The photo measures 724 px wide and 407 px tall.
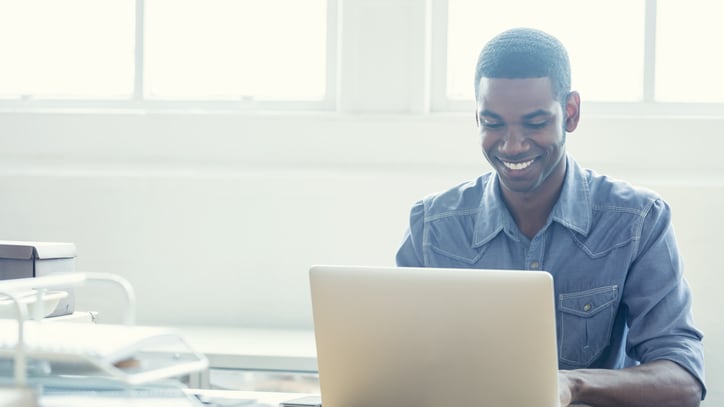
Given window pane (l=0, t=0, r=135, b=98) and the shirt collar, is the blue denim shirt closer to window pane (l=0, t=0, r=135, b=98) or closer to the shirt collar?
the shirt collar

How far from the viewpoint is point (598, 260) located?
5.71ft

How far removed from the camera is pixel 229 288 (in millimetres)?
2885

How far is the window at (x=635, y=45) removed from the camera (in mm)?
2891

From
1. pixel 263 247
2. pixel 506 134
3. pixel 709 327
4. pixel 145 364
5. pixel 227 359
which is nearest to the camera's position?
pixel 145 364

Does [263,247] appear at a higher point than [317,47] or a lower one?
lower

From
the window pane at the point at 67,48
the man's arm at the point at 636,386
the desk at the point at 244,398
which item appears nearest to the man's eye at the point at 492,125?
the man's arm at the point at 636,386

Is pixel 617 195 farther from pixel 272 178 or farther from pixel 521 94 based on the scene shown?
pixel 272 178

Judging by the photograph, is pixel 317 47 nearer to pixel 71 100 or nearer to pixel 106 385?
pixel 71 100

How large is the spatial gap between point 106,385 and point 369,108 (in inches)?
73.9

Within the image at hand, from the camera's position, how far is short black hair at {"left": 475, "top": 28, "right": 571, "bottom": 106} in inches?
68.0

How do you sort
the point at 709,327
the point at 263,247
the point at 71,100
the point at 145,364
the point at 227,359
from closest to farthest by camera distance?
the point at 145,364, the point at 227,359, the point at 709,327, the point at 263,247, the point at 71,100

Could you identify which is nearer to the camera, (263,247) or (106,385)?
(106,385)

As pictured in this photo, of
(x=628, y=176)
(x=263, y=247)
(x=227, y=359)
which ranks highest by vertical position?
(x=628, y=176)

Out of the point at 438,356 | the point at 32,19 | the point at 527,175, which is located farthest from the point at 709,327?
the point at 32,19
